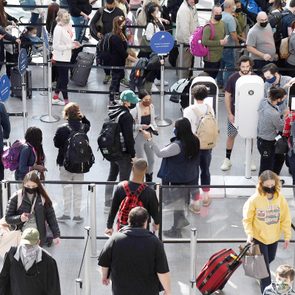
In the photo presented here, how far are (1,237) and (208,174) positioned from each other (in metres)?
3.58

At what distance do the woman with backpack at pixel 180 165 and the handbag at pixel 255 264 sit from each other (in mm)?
1310

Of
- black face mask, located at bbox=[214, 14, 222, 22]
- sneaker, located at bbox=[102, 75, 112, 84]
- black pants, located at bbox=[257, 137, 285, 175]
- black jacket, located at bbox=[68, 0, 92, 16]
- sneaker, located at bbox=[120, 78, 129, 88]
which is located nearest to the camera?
Result: black pants, located at bbox=[257, 137, 285, 175]

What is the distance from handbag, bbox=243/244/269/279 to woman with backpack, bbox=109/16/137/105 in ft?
20.9

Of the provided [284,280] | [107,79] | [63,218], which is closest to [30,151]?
[63,218]

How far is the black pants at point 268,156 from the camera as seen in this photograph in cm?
1425

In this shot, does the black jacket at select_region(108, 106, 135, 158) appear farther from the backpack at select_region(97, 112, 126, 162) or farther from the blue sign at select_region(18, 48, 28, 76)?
the blue sign at select_region(18, 48, 28, 76)

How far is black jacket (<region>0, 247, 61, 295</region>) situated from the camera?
1023 centimetres

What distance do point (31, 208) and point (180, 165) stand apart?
222 cm

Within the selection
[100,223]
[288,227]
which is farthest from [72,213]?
[288,227]

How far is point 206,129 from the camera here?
45.2 ft

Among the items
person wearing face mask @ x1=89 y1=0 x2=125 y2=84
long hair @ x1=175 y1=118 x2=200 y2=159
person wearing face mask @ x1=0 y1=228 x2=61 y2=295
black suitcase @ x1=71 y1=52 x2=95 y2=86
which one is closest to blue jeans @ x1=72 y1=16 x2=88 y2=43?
person wearing face mask @ x1=89 y1=0 x2=125 y2=84

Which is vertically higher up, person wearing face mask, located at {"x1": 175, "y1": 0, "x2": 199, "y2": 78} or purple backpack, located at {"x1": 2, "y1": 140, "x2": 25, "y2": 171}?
person wearing face mask, located at {"x1": 175, "y1": 0, "x2": 199, "y2": 78}

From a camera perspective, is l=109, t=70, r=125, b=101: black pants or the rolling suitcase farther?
l=109, t=70, r=125, b=101: black pants

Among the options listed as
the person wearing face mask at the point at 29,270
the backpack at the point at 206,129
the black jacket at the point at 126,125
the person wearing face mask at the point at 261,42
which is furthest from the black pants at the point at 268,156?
the person wearing face mask at the point at 29,270
